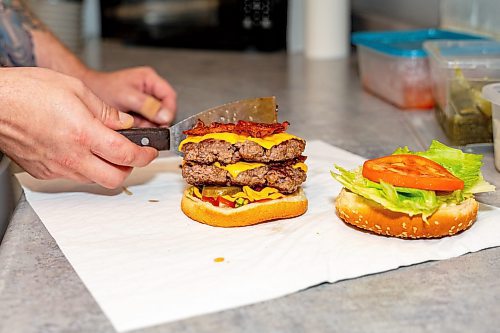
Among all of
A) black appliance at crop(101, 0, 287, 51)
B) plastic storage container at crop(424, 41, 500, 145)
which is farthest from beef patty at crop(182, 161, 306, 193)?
black appliance at crop(101, 0, 287, 51)

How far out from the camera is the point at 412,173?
1.06 m

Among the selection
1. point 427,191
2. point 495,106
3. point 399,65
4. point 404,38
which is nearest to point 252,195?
Result: point 427,191

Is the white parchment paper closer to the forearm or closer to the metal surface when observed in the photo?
the metal surface

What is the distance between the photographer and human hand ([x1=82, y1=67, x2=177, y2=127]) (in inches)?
66.6

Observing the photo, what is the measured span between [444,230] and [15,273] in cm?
58

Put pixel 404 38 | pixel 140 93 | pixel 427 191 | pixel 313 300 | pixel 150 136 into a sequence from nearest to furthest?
pixel 313 300 < pixel 427 191 < pixel 150 136 < pixel 140 93 < pixel 404 38

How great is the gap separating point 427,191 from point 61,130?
1.84 ft

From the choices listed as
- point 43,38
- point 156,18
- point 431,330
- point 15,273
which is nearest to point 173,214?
point 15,273

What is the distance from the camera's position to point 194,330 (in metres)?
0.81

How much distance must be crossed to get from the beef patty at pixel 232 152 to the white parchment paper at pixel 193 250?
0.10 meters

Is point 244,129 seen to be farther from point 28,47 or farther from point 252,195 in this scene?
point 28,47

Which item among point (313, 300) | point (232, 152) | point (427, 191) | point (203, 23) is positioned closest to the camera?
point (313, 300)

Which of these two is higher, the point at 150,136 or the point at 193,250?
the point at 150,136

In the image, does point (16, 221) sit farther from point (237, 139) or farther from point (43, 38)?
point (43, 38)
